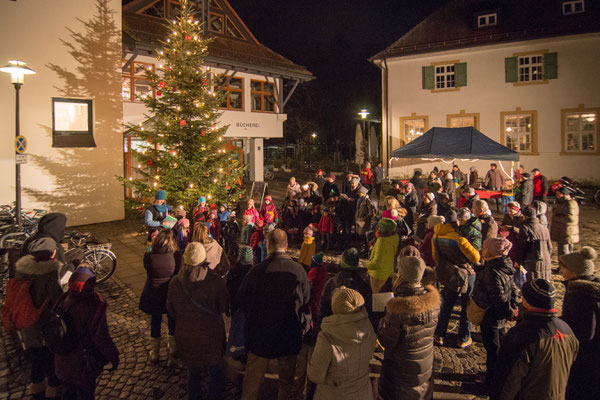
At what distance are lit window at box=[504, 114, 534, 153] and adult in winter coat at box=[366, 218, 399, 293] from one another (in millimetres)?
17831

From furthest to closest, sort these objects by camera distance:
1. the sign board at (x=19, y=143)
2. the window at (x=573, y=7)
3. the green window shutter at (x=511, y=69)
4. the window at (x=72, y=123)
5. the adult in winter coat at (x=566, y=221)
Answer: the green window shutter at (x=511, y=69), the window at (x=573, y=7), the window at (x=72, y=123), the sign board at (x=19, y=143), the adult in winter coat at (x=566, y=221)

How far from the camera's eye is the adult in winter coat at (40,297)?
12.7 ft

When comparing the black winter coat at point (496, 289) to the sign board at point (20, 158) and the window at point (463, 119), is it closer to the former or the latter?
the sign board at point (20, 158)

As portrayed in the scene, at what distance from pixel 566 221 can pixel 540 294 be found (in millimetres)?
5516

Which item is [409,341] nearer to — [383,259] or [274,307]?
[274,307]

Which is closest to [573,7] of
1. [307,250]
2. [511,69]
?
[511,69]

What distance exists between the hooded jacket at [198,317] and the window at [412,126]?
19.8 m

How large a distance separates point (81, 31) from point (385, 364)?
46.2 ft

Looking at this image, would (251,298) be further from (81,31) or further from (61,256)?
(81,31)

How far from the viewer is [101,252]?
7.76 meters

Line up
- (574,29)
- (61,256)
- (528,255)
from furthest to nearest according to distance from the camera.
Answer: (574,29), (528,255), (61,256)

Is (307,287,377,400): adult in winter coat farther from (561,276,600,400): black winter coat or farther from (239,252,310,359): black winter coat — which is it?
(561,276,600,400): black winter coat

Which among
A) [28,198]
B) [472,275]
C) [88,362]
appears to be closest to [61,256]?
[88,362]

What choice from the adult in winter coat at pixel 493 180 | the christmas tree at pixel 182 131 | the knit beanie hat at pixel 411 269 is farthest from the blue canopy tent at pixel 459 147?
the knit beanie hat at pixel 411 269
